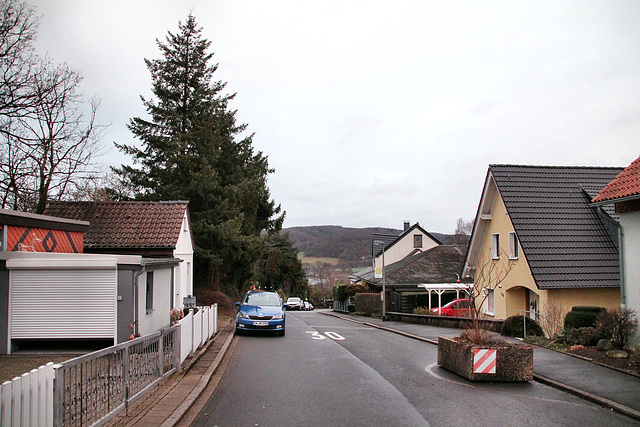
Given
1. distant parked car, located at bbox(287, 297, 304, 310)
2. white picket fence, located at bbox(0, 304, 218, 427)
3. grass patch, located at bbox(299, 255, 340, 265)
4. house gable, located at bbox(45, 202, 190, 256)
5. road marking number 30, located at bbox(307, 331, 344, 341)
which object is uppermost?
house gable, located at bbox(45, 202, 190, 256)

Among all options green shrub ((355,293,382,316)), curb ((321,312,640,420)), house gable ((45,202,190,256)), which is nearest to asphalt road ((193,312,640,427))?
curb ((321,312,640,420))

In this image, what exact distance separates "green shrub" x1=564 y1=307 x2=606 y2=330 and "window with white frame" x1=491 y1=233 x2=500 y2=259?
964 centimetres

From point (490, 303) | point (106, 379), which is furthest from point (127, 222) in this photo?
point (490, 303)

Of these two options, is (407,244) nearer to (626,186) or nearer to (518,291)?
(518,291)

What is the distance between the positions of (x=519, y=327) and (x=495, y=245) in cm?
848

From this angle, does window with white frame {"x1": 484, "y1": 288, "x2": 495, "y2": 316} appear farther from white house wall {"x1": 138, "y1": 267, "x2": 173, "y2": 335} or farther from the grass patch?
the grass patch

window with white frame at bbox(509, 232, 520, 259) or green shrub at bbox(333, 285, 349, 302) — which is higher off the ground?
window with white frame at bbox(509, 232, 520, 259)

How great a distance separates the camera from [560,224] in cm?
2234

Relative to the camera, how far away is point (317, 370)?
11461 millimetres

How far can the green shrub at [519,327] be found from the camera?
1708 cm

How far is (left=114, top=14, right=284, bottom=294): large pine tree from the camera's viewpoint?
28281 millimetres

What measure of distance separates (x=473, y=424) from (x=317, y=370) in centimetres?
485

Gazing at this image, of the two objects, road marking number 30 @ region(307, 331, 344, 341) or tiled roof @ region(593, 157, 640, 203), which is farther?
road marking number 30 @ region(307, 331, 344, 341)

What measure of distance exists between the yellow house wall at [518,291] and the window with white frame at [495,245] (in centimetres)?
28
